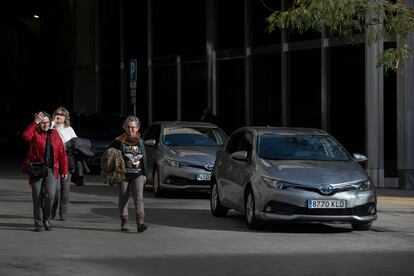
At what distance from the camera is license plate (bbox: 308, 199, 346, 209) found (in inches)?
483

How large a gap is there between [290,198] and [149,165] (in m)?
7.57

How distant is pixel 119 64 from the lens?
39.7 metres

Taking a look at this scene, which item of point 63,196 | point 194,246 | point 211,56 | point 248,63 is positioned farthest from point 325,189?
point 211,56

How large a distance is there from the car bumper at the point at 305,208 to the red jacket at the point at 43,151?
9.82 ft

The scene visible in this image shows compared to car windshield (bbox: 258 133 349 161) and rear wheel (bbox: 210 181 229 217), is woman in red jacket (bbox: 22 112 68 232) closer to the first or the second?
rear wheel (bbox: 210 181 229 217)

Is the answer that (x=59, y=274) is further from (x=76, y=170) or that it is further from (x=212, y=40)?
(x=212, y=40)

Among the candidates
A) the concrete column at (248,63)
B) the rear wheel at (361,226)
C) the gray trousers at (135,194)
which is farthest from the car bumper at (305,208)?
the concrete column at (248,63)

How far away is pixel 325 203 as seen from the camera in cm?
1230

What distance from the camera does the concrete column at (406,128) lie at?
21.1 meters

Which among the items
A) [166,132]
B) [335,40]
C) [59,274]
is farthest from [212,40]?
[59,274]

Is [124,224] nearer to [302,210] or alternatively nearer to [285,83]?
[302,210]

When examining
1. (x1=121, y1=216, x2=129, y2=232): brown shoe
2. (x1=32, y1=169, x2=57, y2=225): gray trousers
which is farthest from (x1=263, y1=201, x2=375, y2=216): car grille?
(x1=32, y1=169, x2=57, y2=225): gray trousers

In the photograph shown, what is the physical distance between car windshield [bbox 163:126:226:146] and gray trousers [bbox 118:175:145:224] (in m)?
6.35

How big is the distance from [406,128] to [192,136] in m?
5.32
